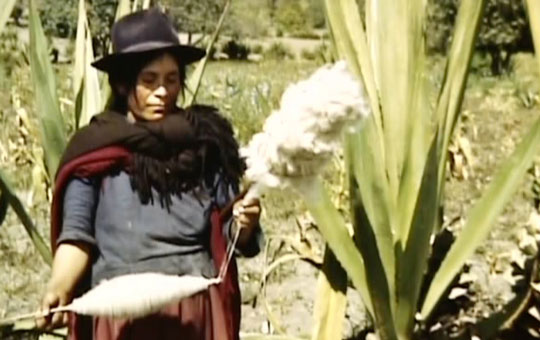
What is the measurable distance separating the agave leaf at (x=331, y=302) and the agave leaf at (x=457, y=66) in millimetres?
311

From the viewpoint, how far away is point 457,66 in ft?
10.3

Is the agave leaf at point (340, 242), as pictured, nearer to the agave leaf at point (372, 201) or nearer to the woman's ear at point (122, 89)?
the agave leaf at point (372, 201)

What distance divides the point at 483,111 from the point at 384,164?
6974mm

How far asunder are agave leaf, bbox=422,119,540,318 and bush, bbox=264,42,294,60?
1387 cm

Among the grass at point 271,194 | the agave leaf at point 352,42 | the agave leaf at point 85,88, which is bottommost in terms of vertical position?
the grass at point 271,194

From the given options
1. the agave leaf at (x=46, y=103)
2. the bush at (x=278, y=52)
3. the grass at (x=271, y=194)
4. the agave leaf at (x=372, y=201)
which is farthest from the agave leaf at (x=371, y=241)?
the bush at (x=278, y=52)

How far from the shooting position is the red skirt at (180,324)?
2.57 m

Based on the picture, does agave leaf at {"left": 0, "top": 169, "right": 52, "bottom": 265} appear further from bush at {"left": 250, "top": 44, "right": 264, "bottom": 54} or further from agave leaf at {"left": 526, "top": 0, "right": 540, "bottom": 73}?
bush at {"left": 250, "top": 44, "right": 264, "bottom": 54}

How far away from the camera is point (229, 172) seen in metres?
2.62

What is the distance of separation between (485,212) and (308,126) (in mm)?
1015

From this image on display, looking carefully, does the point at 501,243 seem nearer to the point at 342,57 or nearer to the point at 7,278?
the point at 7,278

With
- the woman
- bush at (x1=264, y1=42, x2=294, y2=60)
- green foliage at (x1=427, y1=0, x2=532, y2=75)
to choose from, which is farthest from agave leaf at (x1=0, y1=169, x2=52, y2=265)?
bush at (x1=264, y1=42, x2=294, y2=60)

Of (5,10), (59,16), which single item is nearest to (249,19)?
(59,16)

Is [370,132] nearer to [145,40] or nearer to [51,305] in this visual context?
[145,40]
